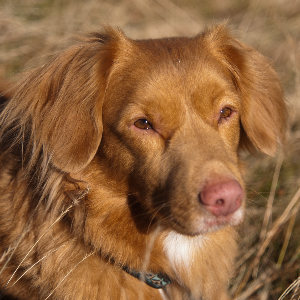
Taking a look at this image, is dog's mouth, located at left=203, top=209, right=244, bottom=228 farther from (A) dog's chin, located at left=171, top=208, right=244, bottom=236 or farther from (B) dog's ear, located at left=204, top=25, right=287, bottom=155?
(B) dog's ear, located at left=204, top=25, right=287, bottom=155

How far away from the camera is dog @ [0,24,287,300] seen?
260 centimetres

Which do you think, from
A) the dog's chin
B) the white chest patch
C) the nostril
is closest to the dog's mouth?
the dog's chin

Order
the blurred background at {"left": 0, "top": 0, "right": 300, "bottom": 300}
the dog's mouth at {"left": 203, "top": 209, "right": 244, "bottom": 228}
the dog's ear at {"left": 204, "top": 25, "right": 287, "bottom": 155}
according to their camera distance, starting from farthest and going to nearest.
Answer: the blurred background at {"left": 0, "top": 0, "right": 300, "bottom": 300} < the dog's ear at {"left": 204, "top": 25, "right": 287, "bottom": 155} < the dog's mouth at {"left": 203, "top": 209, "right": 244, "bottom": 228}

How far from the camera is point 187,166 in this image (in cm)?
242

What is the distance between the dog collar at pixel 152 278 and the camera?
2.80 metres

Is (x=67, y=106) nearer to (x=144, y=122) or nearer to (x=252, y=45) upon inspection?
(x=144, y=122)

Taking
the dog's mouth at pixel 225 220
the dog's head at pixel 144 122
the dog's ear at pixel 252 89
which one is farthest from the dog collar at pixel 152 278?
the dog's ear at pixel 252 89

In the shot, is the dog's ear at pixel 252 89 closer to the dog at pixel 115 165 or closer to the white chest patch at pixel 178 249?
the dog at pixel 115 165

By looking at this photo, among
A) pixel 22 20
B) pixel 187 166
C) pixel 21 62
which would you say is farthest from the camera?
pixel 22 20

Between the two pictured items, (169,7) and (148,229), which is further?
(169,7)

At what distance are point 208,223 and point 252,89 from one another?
1.35m

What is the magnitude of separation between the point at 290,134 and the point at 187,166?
11.9 ft

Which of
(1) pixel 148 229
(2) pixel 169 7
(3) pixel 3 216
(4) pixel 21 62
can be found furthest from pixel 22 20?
(1) pixel 148 229

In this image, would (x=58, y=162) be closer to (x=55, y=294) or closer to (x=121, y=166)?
(x=121, y=166)
